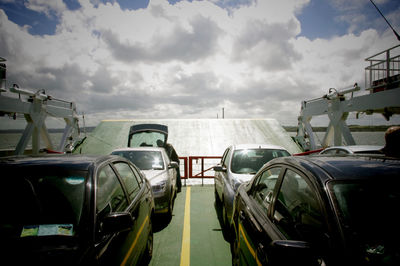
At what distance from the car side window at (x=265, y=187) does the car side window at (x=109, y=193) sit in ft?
5.01

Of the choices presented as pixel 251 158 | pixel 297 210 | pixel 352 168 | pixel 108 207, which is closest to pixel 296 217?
Answer: pixel 297 210

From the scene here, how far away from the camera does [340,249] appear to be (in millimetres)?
1250

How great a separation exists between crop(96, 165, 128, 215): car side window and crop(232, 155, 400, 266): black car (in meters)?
1.42

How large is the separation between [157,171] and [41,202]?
3459 mm

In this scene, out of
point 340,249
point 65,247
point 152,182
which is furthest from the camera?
point 152,182

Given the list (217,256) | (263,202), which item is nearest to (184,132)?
(217,256)

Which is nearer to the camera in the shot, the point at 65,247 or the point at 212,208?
the point at 65,247

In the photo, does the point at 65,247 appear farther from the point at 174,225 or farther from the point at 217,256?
the point at 174,225

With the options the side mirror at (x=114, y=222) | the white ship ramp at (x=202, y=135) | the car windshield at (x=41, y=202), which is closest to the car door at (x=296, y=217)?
the side mirror at (x=114, y=222)

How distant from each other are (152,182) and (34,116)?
24.4ft

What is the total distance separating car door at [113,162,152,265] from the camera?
88.8 inches

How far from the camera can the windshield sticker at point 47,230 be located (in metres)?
1.68

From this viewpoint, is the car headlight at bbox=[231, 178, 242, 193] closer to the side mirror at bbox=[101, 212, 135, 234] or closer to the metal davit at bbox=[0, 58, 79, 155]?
the side mirror at bbox=[101, 212, 135, 234]

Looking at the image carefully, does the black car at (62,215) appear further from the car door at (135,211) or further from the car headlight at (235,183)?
the car headlight at (235,183)
